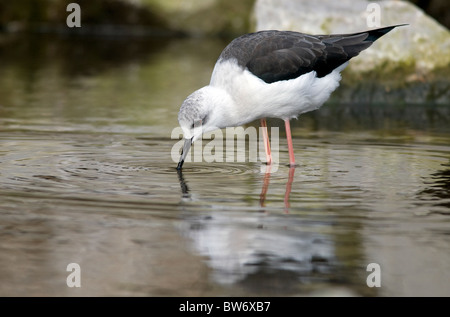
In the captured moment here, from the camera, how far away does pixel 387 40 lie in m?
14.7

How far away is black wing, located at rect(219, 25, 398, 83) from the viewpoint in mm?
8992

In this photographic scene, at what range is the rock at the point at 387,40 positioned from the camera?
14.6 m

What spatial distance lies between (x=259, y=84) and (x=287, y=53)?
1.90ft

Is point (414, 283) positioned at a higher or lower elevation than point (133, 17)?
lower

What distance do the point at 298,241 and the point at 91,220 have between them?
5.19 feet

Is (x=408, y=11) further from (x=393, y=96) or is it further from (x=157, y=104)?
(x=157, y=104)

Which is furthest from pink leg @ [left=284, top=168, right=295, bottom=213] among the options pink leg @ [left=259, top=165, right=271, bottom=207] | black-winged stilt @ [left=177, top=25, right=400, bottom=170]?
black-winged stilt @ [left=177, top=25, right=400, bottom=170]

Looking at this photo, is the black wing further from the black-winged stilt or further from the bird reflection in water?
the bird reflection in water

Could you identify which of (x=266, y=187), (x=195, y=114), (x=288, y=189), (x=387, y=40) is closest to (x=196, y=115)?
(x=195, y=114)

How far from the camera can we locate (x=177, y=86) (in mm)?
17062

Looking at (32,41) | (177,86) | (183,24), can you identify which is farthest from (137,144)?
(183,24)

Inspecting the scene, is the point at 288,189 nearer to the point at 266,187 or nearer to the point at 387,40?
the point at 266,187

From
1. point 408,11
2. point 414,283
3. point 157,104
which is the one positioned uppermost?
point 408,11

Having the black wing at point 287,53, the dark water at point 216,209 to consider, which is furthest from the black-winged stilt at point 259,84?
the dark water at point 216,209
